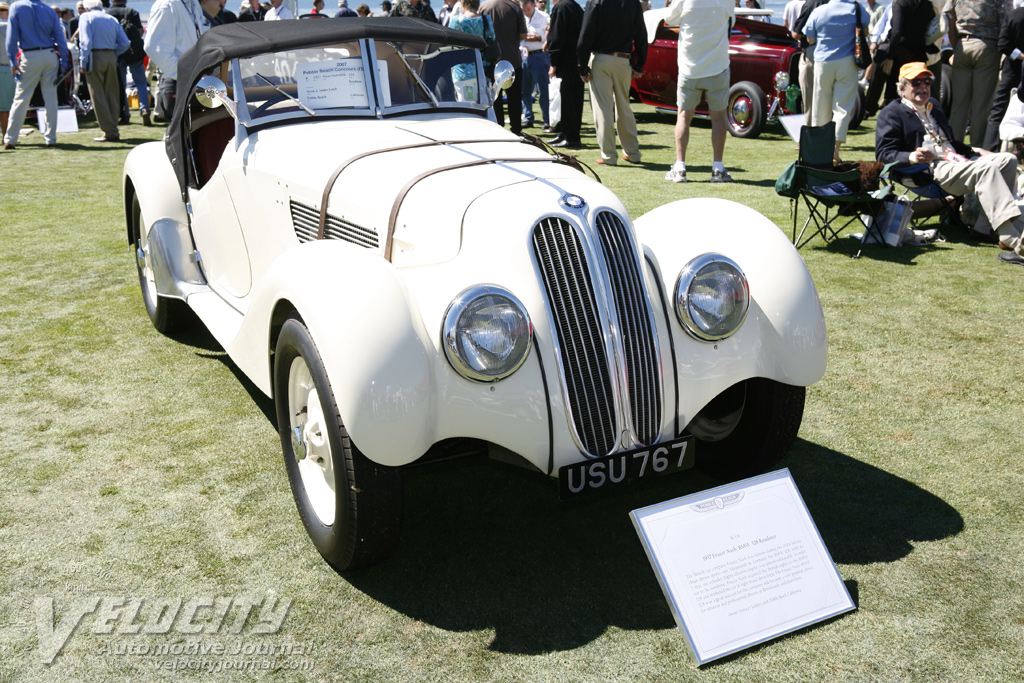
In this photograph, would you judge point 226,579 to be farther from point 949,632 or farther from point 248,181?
point 949,632

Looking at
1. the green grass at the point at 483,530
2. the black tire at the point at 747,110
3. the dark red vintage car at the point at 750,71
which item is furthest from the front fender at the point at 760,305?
the dark red vintage car at the point at 750,71

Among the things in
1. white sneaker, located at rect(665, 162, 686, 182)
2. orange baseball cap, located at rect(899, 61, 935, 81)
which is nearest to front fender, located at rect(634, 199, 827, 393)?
orange baseball cap, located at rect(899, 61, 935, 81)

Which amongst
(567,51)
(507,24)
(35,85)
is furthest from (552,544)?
(35,85)

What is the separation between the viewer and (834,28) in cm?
886

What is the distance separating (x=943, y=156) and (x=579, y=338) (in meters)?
5.54

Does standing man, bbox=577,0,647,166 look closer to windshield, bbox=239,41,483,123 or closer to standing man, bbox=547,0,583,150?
standing man, bbox=547,0,583,150

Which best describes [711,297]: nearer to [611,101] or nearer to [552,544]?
[552,544]

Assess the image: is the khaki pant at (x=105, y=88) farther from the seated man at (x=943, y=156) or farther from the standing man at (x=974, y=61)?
the standing man at (x=974, y=61)

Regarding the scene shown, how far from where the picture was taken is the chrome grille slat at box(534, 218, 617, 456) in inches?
107

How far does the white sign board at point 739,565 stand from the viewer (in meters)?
2.51

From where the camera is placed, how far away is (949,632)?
2576mm

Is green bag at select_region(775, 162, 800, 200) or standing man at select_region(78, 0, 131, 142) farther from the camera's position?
standing man at select_region(78, 0, 131, 142)

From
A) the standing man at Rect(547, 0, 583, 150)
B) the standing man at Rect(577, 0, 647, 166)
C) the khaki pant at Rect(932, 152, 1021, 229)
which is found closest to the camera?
the khaki pant at Rect(932, 152, 1021, 229)

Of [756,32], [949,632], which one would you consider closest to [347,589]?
[949,632]
